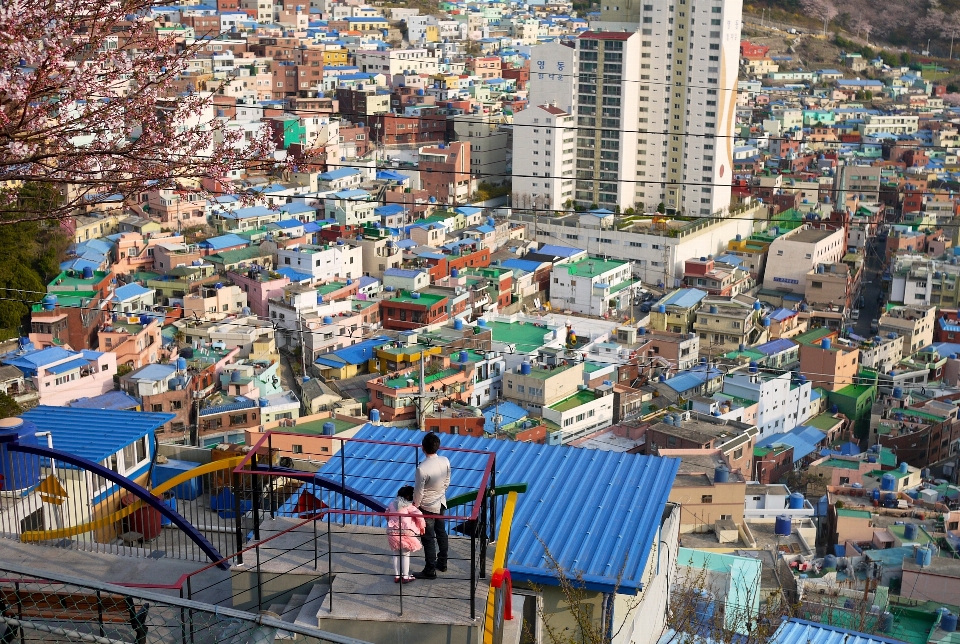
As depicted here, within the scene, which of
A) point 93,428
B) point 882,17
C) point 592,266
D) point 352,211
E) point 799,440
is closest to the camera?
point 93,428

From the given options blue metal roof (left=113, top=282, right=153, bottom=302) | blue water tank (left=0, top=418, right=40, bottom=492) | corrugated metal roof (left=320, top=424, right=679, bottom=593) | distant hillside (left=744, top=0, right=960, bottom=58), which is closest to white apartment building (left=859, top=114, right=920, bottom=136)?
distant hillside (left=744, top=0, right=960, bottom=58)

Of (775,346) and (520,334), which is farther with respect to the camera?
(775,346)

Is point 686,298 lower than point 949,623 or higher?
lower

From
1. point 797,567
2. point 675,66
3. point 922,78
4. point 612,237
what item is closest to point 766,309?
point 612,237

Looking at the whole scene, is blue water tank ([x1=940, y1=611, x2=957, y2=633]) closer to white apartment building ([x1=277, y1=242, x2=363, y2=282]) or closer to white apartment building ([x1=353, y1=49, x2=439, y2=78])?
white apartment building ([x1=277, y1=242, x2=363, y2=282])

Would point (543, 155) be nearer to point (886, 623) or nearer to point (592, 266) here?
point (592, 266)

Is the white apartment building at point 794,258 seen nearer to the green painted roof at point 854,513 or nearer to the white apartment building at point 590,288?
the white apartment building at point 590,288

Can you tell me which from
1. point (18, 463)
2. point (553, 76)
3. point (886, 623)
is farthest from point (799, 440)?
point (553, 76)
